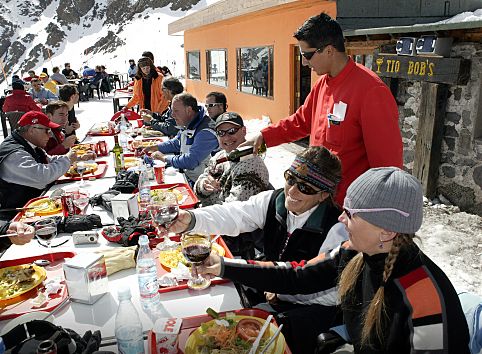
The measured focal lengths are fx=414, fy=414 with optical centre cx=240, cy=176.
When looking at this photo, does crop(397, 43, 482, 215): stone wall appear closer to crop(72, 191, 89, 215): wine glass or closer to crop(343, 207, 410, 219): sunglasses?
crop(343, 207, 410, 219): sunglasses

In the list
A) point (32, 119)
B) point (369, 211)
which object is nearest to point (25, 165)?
point (32, 119)

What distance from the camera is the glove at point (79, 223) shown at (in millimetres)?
2777

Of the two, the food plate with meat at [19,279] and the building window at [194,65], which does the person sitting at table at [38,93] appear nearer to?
the building window at [194,65]

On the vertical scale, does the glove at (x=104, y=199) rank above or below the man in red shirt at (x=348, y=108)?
below

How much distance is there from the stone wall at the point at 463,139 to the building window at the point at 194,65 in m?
12.0

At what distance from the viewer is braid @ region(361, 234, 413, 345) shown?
1.50m

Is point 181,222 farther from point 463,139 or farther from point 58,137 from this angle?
point 463,139

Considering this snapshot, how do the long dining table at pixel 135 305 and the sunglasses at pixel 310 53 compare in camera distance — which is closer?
the long dining table at pixel 135 305

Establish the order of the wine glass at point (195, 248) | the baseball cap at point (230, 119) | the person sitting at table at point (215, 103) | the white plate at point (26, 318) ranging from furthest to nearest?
the person sitting at table at point (215, 103), the baseball cap at point (230, 119), the wine glass at point (195, 248), the white plate at point (26, 318)

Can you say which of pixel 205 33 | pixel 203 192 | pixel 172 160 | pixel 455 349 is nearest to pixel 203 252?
pixel 455 349

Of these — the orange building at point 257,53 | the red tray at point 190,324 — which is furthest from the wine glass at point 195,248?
the orange building at point 257,53

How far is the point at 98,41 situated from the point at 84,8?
1757 centimetres

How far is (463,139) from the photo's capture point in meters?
5.18

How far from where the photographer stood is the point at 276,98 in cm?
980
